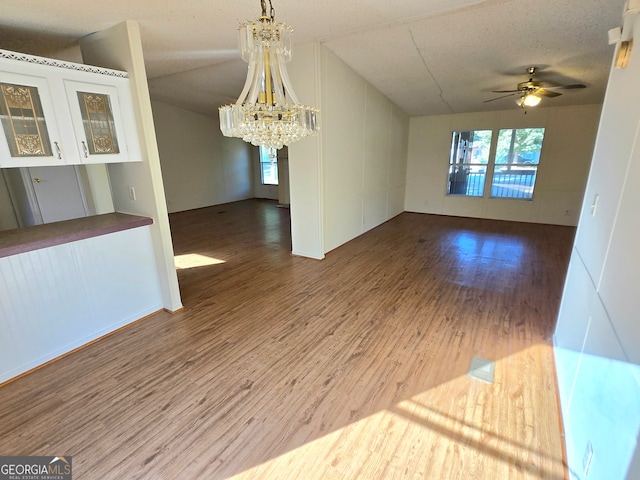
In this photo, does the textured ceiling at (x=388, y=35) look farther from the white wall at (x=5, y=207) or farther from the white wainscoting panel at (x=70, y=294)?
the white wall at (x=5, y=207)

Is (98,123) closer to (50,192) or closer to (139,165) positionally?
(139,165)

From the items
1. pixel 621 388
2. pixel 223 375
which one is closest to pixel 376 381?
pixel 223 375

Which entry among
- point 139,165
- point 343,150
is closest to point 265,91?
point 139,165

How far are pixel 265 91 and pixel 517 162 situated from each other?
21.7ft

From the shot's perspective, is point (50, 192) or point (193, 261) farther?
point (193, 261)

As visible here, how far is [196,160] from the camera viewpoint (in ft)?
28.1

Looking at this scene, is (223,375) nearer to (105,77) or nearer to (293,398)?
(293,398)

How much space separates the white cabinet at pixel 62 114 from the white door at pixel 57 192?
7.26 feet

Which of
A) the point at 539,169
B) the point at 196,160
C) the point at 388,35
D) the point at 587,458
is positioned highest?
the point at 388,35

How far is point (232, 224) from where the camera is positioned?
6754 mm

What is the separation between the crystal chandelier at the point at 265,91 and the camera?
1743mm

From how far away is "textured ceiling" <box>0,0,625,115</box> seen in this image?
97.4 inches

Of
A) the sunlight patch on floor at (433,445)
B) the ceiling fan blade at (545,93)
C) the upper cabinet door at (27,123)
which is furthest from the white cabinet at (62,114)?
the ceiling fan blade at (545,93)

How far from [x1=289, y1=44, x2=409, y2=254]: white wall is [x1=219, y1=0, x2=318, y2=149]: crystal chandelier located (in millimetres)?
2121
